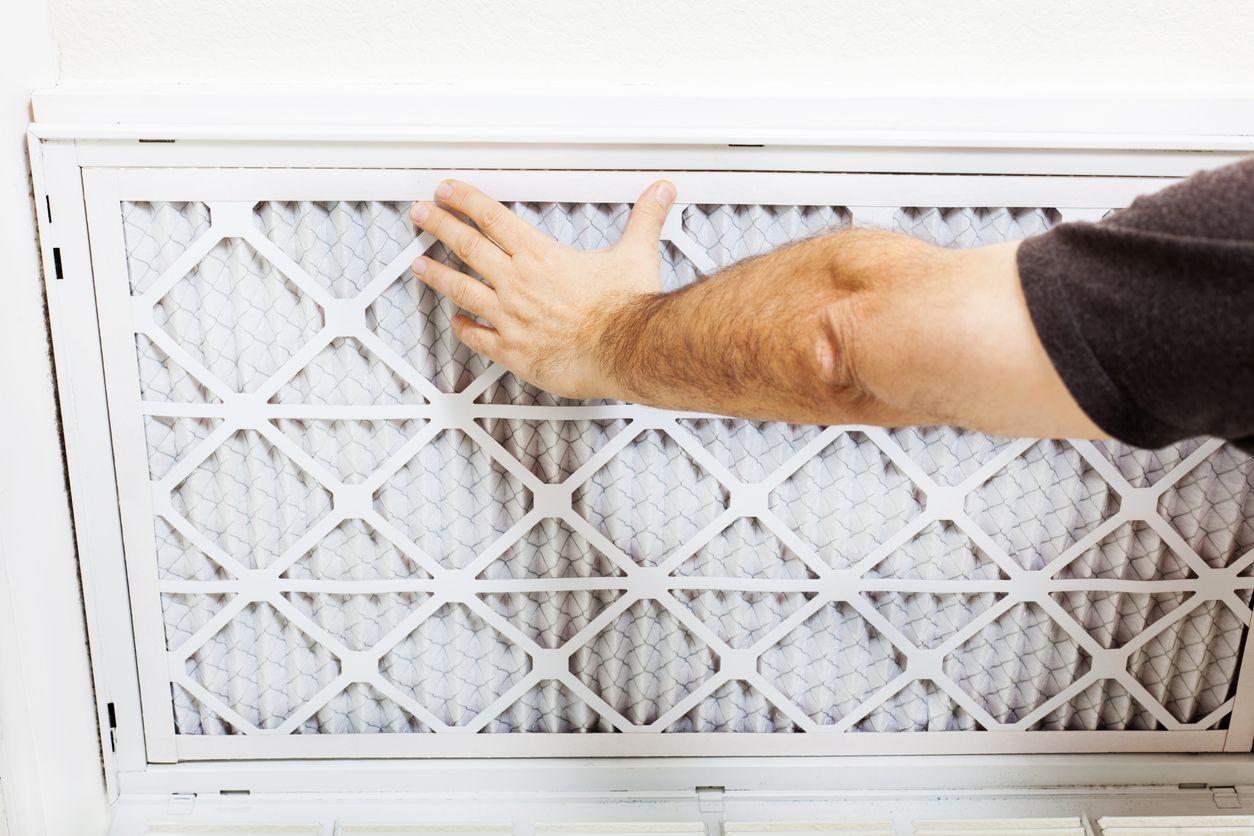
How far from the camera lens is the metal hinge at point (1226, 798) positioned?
3.79 feet

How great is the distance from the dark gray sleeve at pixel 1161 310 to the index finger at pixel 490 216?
0.44m

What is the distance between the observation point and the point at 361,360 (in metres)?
0.98

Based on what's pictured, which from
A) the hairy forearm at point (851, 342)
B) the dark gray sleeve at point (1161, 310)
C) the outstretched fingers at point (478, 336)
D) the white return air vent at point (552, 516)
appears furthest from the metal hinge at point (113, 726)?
the dark gray sleeve at point (1161, 310)

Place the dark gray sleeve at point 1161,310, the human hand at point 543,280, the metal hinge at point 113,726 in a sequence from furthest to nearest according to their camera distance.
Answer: the metal hinge at point 113,726, the human hand at point 543,280, the dark gray sleeve at point 1161,310

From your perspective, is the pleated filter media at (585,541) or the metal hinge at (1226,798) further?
the metal hinge at (1226,798)

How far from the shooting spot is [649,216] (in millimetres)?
900

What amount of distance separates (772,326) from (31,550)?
0.70 meters

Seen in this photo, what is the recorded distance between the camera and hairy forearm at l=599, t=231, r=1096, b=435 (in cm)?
62

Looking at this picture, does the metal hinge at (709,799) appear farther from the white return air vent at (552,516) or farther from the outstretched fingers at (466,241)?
the outstretched fingers at (466,241)

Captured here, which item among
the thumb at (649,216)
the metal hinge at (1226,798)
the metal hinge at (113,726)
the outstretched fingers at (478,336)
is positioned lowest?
the metal hinge at (1226,798)

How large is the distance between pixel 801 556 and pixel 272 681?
1.88 ft

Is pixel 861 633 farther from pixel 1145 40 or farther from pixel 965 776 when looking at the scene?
pixel 1145 40

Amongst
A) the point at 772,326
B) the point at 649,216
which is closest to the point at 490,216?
the point at 649,216

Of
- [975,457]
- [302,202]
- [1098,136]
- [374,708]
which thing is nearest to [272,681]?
[374,708]
